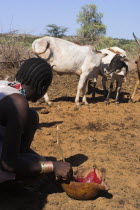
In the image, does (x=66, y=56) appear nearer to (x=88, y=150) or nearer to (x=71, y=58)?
(x=71, y=58)

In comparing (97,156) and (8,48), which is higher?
(8,48)

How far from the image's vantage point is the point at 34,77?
2.94 m

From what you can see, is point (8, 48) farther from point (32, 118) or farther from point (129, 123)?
point (32, 118)

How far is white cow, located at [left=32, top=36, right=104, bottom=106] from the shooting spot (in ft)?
26.6

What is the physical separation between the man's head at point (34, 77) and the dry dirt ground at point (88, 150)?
87 centimetres

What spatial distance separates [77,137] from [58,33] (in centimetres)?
1657

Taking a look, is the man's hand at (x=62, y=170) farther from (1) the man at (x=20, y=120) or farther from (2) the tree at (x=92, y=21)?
(2) the tree at (x=92, y=21)

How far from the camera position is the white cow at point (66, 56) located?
8.09m

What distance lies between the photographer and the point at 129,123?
22.0 feet

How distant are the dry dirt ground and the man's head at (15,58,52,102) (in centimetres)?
87

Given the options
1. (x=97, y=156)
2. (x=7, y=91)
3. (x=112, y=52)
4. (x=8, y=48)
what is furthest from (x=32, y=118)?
(x=8, y=48)

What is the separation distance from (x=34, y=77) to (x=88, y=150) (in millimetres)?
2116

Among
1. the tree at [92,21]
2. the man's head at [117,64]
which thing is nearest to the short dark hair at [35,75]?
the man's head at [117,64]

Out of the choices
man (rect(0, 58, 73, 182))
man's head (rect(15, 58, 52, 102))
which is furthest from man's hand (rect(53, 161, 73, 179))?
man's head (rect(15, 58, 52, 102))
